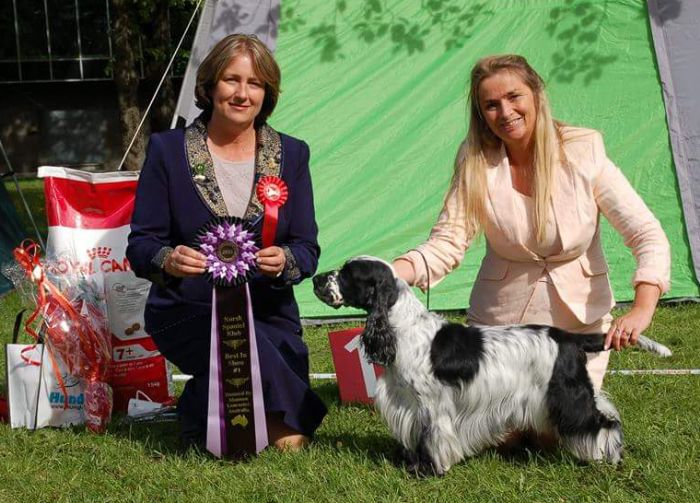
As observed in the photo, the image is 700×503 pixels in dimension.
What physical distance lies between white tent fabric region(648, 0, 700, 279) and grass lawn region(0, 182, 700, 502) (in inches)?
78.0

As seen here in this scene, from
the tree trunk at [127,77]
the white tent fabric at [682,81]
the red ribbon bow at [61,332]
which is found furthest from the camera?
the tree trunk at [127,77]

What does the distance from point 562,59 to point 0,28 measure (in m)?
19.2

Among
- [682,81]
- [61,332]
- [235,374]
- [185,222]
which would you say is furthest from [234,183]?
[682,81]

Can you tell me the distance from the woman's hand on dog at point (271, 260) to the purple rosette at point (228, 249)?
0.09ft

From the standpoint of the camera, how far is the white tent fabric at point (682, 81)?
16.9 ft

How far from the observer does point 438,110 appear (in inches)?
207

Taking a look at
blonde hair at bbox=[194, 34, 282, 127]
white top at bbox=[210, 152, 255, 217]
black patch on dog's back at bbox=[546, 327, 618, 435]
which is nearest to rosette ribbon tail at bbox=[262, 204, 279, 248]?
white top at bbox=[210, 152, 255, 217]

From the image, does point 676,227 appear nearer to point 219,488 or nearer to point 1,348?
point 219,488

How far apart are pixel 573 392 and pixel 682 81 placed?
307 centimetres

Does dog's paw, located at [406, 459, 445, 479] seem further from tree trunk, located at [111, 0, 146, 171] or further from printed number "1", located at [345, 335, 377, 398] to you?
tree trunk, located at [111, 0, 146, 171]

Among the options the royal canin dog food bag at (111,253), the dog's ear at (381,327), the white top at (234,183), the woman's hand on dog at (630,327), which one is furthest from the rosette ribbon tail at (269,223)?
the woman's hand on dog at (630,327)

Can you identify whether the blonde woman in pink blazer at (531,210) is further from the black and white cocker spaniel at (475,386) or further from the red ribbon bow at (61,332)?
the red ribbon bow at (61,332)

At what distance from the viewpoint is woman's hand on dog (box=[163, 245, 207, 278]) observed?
288cm

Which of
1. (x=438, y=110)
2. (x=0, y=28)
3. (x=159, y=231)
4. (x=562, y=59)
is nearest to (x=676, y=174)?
(x=562, y=59)
